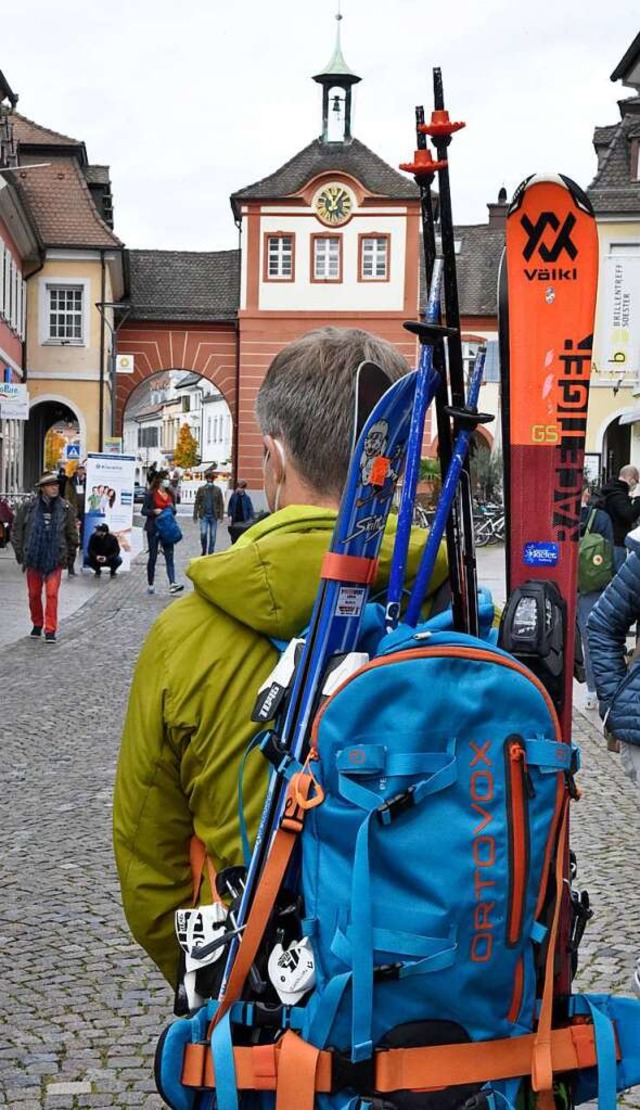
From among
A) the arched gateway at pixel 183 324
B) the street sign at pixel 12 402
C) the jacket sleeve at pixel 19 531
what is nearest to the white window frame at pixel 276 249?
the arched gateway at pixel 183 324

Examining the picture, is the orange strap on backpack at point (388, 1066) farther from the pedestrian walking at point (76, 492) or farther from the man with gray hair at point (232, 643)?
the pedestrian walking at point (76, 492)

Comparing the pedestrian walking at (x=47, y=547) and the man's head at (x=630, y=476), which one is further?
the pedestrian walking at (x=47, y=547)

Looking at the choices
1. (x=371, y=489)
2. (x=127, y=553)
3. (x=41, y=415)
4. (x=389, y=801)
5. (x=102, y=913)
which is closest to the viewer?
(x=389, y=801)

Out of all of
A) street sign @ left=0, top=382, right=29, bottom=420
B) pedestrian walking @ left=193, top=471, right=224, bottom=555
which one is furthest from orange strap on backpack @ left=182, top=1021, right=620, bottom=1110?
street sign @ left=0, top=382, right=29, bottom=420

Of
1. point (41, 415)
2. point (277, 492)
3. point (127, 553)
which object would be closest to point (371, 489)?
point (277, 492)

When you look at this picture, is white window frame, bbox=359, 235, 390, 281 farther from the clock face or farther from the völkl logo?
the völkl logo

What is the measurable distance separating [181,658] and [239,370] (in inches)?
2067

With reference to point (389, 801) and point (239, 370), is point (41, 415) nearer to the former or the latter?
point (239, 370)

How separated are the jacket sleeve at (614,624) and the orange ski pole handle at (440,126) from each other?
297 centimetres

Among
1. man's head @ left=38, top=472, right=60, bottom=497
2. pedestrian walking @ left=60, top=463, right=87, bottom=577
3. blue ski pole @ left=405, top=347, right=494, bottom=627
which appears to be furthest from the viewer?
pedestrian walking @ left=60, top=463, right=87, bottom=577

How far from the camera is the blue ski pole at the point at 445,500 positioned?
2.34 metres

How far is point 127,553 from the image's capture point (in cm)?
2888

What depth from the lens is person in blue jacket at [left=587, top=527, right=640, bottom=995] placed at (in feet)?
17.2

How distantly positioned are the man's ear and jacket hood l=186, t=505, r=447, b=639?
0.52ft
